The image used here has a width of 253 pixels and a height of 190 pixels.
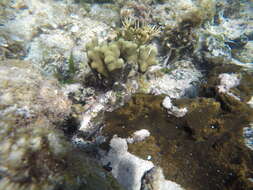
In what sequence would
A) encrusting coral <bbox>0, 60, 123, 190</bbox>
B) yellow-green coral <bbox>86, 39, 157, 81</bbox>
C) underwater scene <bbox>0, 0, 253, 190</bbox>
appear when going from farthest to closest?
yellow-green coral <bbox>86, 39, 157, 81</bbox>
underwater scene <bbox>0, 0, 253, 190</bbox>
encrusting coral <bbox>0, 60, 123, 190</bbox>

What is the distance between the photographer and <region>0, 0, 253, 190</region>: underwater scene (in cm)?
164

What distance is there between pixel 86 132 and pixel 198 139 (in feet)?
6.05

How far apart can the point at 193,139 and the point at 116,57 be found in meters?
2.02

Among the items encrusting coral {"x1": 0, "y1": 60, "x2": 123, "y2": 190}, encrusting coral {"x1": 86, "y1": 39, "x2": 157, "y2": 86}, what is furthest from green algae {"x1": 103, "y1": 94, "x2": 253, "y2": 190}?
encrusting coral {"x1": 0, "y1": 60, "x2": 123, "y2": 190}

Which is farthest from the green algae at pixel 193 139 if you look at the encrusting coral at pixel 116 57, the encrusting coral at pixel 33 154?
the encrusting coral at pixel 33 154

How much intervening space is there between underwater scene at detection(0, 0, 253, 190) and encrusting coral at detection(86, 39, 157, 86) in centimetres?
2

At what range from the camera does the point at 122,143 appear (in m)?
2.62

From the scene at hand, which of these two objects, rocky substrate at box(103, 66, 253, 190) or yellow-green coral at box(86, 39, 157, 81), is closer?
rocky substrate at box(103, 66, 253, 190)

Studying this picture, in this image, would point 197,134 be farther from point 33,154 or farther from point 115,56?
point 33,154

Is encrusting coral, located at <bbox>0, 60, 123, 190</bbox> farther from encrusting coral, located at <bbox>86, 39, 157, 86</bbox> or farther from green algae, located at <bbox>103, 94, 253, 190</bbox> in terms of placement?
encrusting coral, located at <bbox>86, 39, 157, 86</bbox>

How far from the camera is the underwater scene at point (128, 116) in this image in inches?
64.4

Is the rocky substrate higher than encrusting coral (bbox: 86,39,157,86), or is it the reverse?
encrusting coral (bbox: 86,39,157,86)

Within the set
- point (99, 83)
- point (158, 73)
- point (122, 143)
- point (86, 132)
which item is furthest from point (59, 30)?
point (122, 143)

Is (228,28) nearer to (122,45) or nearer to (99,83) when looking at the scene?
(122,45)
